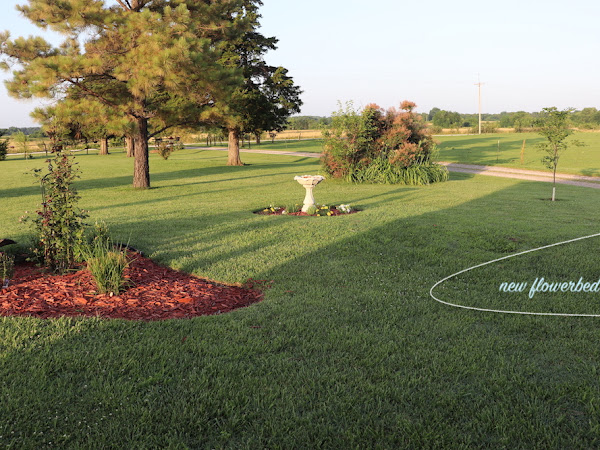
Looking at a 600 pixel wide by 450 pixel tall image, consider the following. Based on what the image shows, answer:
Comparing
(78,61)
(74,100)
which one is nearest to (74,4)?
(78,61)

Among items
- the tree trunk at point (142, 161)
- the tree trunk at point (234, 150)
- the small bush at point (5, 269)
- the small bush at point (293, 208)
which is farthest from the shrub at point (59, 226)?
the tree trunk at point (234, 150)

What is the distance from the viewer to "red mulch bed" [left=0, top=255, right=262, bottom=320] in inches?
175

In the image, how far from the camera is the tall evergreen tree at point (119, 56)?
12930 millimetres

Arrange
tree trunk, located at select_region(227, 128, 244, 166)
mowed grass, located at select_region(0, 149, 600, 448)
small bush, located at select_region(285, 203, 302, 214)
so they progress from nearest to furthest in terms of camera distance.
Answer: mowed grass, located at select_region(0, 149, 600, 448)
small bush, located at select_region(285, 203, 302, 214)
tree trunk, located at select_region(227, 128, 244, 166)

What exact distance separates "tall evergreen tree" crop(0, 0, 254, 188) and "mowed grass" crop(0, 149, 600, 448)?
27.0 ft

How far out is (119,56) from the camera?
44.4 feet

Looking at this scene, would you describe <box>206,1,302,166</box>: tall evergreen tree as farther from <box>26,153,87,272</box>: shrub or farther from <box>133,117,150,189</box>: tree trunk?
<box>26,153,87,272</box>: shrub

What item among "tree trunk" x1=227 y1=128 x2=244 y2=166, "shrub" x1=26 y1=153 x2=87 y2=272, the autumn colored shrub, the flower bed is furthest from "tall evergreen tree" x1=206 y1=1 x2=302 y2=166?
"shrub" x1=26 y1=153 x2=87 y2=272

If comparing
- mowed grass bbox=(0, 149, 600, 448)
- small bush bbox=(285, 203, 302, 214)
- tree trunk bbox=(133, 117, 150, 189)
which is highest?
tree trunk bbox=(133, 117, 150, 189)

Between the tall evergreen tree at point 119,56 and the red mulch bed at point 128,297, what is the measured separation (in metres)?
9.08

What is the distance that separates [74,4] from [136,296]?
11.4m

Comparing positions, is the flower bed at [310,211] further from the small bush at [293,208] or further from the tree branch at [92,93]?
the tree branch at [92,93]

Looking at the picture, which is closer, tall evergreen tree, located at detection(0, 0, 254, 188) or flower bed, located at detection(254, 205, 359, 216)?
flower bed, located at detection(254, 205, 359, 216)

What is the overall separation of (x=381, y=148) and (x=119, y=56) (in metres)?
9.51
